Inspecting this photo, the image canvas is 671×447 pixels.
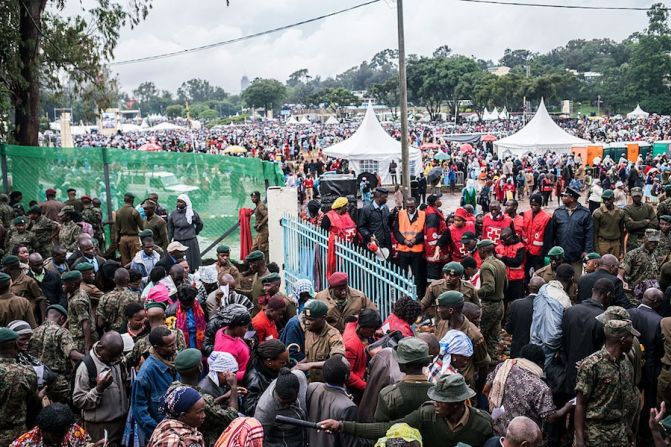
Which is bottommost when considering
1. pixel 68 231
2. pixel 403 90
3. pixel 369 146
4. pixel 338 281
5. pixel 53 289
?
pixel 53 289

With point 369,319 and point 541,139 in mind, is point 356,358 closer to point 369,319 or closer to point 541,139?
point 369,319

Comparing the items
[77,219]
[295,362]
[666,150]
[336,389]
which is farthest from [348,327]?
[666,150]

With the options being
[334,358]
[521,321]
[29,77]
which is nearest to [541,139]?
[29,77]

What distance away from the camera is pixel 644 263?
815cm

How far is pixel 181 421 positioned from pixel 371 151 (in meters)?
23.5

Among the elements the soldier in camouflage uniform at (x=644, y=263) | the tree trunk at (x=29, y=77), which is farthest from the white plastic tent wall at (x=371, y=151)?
the soldier in camouflage uniform at (x=644, y=263)

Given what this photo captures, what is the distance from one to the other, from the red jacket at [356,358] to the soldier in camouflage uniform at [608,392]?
1585 millimetres

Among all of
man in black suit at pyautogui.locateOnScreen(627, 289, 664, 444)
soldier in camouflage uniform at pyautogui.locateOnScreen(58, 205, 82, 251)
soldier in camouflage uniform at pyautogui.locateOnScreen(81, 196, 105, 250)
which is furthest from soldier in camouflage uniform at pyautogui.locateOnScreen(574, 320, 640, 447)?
soldier in camouflage uniform at pyautogui.locateOnScreen(81, 196, 105, 250)

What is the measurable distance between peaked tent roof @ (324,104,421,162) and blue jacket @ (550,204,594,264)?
17.7 metres

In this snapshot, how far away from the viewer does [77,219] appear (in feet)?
→ 35.5

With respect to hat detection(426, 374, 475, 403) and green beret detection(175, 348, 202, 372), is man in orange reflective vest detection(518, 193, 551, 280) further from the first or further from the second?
green beret detection(175, 348, 202, 372)

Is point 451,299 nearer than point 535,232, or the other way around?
point 451,299

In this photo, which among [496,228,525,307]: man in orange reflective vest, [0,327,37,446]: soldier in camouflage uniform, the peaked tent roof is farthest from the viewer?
the peaked tent roof

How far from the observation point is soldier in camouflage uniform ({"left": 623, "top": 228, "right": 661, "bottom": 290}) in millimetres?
8109
